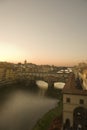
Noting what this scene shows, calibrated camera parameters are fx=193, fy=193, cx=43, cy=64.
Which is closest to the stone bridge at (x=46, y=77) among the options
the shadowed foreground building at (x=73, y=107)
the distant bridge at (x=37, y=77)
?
the distant bridge at (x=37, y=77)

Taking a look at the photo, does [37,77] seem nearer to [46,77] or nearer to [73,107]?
[46,77]

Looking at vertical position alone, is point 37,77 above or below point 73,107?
above

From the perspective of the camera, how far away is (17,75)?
108 ft

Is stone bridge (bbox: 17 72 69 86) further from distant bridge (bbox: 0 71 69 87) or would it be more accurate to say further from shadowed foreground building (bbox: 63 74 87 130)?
shadowed foreground building (bbox: 63 74 87 130)

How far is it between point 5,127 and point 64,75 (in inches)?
963

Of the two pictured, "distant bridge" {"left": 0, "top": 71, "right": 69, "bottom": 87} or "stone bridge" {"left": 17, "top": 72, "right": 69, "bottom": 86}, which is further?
"stone bridge" {"left": 17, "top": 72, "right": 69, "bottom": 86}

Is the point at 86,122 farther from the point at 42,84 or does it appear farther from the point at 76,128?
the point at 42,84

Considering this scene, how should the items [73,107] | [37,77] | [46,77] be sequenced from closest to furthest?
Answer: [73,107] < [46,77] < [37,77]

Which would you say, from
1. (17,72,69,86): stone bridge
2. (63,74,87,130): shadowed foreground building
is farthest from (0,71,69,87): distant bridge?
(63,74,87,130): shadowed foreground building

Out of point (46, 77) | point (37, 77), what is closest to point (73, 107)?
point (46, 77)

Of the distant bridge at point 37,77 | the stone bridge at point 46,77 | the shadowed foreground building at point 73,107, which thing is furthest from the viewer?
the stone bridge at point 46,77

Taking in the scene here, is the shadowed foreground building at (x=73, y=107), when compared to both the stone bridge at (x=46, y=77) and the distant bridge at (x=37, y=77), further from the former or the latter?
the stone bridge at (x=46, y=77)

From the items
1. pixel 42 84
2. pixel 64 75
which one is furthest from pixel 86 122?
pixel 64 75

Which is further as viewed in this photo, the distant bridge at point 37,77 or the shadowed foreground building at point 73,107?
the distant bridge at point 37,77
